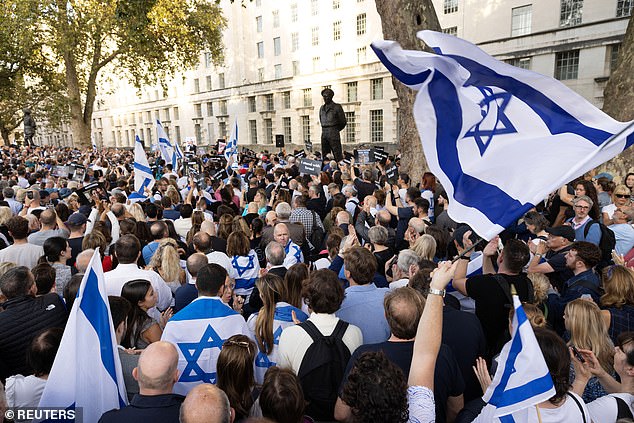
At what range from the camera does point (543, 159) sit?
246 centimetres

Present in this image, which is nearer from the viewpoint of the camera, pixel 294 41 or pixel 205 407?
pixel 205 407

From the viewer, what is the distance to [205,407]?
6.00ft

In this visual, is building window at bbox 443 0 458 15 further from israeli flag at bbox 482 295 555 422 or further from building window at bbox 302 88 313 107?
israeli flag at bbox 482 295 555 422

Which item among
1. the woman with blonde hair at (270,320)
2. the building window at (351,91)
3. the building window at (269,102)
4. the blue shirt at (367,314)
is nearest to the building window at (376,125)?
the building window at (351,91)

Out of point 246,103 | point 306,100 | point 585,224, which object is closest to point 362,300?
point 585,224

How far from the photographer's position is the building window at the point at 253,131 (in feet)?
148

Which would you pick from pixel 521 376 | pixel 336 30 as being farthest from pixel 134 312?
pixel 336 30

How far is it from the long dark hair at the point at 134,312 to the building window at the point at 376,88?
31.7 meters

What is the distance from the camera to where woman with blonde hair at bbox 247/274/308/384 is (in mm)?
2945

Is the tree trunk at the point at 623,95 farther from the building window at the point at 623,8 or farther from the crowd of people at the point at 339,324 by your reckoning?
the building window at the point at 623,8

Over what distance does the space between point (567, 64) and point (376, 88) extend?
13222 millimetres

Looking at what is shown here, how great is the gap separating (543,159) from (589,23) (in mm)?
25310

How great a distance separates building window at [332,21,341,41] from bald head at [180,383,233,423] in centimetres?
3657

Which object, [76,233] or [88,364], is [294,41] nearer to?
[76,233]
